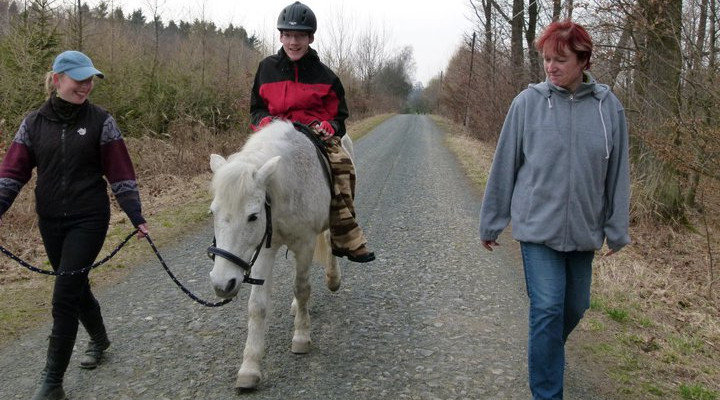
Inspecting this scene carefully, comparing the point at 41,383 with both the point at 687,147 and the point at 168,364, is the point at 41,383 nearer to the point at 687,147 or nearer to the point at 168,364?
the point at 168,364

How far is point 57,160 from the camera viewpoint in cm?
311

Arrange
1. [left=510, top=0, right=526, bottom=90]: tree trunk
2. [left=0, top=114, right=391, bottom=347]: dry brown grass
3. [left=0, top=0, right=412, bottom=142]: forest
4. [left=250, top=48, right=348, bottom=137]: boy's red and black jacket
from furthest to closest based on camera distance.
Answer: [left=510, top=0, right=526, bottom=90]: tree trunk
[left=0, top=0, right=412, bottom=142]: forest
[left=0, top=114, right=391, bottom=347]: dry brown grass
[left=250, top=48, right=348, bottom=137]: boy's red and black jacket

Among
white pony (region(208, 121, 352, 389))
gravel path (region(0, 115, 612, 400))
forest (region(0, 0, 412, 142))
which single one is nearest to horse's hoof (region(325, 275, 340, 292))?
gravel path (region(0, 115, 612, 400))

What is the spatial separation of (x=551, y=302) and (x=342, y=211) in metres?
1.84

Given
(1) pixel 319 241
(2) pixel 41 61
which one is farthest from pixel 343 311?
(2) pixel 41 61

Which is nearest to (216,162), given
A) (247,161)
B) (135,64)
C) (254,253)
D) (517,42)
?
(247,161)

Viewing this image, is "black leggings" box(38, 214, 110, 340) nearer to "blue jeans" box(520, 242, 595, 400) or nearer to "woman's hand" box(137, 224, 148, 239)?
"woman's hand" box(137, 224, 148, 239)

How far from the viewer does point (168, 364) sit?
12.0 ft

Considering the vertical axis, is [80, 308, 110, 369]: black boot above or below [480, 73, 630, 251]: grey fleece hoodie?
below

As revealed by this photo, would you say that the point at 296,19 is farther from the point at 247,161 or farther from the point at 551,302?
the point at 551,302

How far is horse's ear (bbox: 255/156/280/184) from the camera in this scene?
296cm

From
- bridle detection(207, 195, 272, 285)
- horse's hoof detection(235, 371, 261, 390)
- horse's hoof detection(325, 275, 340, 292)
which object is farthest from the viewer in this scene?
horse's hoof detection(325, 275, 340, 292)

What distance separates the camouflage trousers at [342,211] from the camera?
406cm

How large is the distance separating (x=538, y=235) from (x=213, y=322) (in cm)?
293
